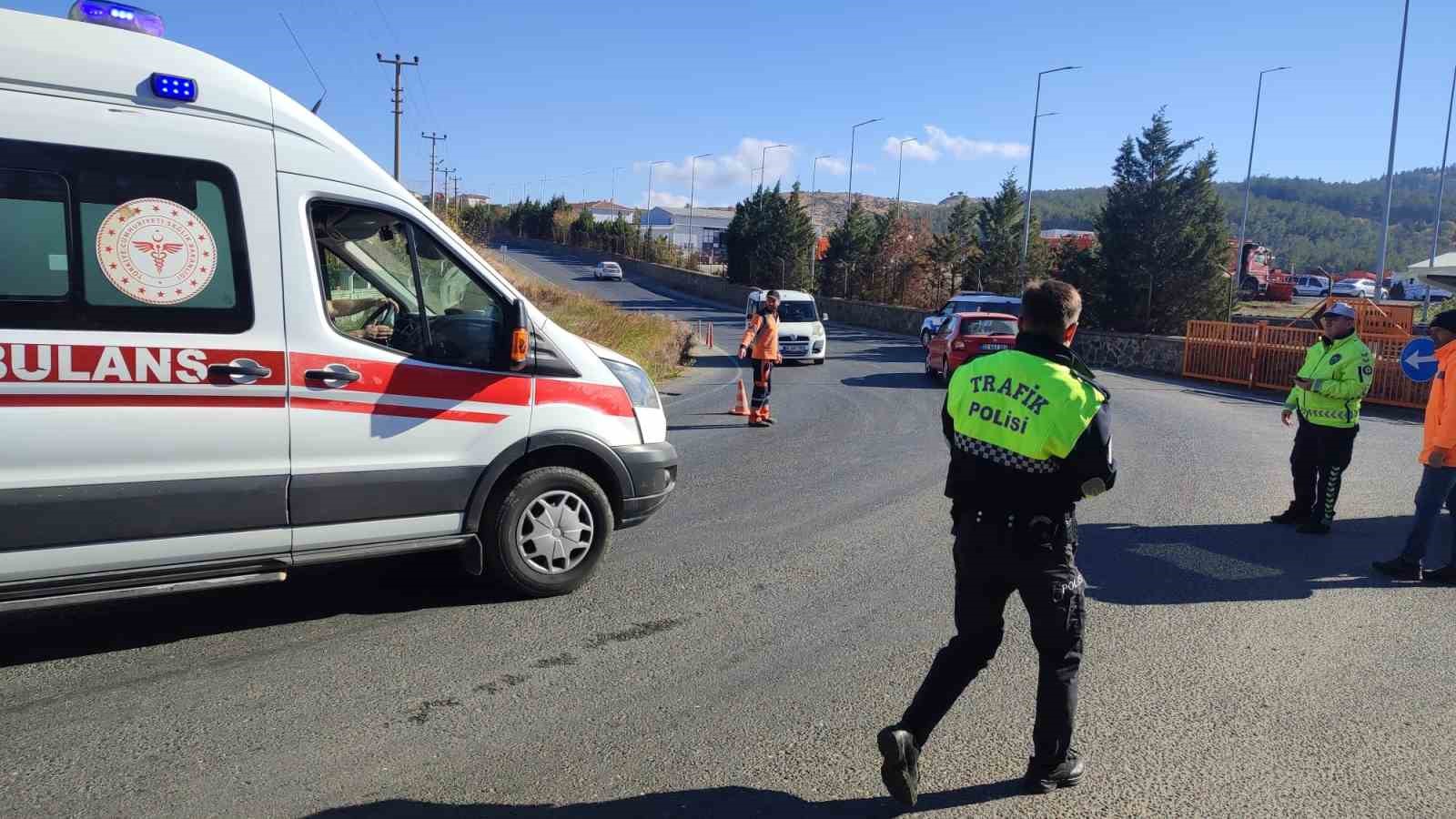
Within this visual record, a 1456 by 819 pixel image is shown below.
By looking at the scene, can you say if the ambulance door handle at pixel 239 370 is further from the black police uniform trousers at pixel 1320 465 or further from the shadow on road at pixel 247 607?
the black police uniform trousers at pixel 1320 465

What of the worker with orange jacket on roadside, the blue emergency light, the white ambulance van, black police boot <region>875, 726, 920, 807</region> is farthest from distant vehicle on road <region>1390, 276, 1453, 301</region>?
the blue emergency light

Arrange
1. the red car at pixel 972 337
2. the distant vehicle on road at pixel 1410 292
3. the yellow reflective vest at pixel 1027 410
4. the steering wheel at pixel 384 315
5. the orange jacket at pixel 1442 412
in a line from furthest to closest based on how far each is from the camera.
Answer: the distant vehicle on road at pixel 1410 292
the red car at pixel 972 337
the orange jacket at pixel 1442 412
the steering wheel at pixel 384 315
the yellow reflective vest at pixel 1027 410

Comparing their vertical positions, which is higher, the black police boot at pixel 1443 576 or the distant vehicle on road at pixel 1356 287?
the distant vehicle on road at pixel 1356 287

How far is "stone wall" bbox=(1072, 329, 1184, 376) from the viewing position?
2614cm

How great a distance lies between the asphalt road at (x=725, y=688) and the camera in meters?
3.74

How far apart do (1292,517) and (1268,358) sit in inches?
633

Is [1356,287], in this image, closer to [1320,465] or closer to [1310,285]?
[1310,285]

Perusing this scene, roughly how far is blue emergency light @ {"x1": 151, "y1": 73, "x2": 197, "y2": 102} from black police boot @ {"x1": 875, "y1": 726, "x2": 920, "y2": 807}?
417 cm

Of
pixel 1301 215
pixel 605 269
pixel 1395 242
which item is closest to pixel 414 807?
pixel 605 269

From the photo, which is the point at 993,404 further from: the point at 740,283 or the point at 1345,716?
the point at 740,283

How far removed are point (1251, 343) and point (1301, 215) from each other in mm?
190657

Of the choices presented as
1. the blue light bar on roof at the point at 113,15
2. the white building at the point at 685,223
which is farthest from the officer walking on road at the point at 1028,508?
the white building at the point at 685,223

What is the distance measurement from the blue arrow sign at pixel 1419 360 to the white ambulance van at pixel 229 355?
8.42 m

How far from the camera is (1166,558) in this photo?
720 cm
